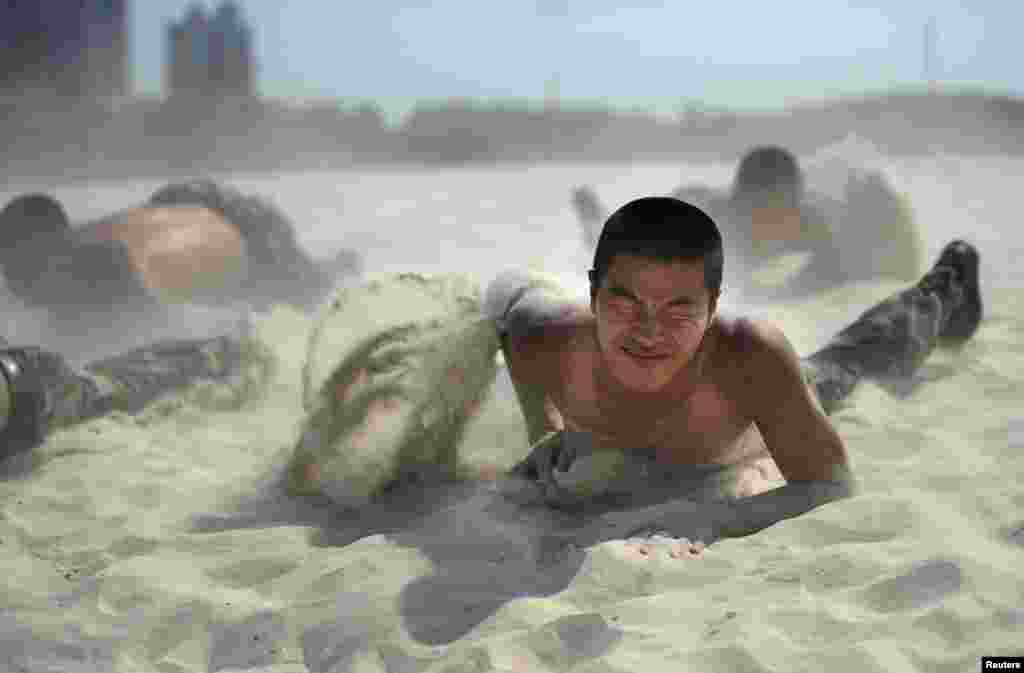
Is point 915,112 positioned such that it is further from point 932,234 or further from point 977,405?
point 977,405

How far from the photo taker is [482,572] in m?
2.21

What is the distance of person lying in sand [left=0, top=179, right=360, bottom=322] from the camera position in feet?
15.9

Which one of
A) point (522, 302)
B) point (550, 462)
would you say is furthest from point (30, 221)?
point (550, 462)

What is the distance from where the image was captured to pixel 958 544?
2.15 meters

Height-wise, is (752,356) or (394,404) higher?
(752,356)

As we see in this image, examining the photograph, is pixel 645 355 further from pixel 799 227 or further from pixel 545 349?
pixel 799 227

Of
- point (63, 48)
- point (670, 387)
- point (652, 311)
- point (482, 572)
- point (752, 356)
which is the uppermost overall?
point (63, 48)

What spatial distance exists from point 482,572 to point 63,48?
1110 cm

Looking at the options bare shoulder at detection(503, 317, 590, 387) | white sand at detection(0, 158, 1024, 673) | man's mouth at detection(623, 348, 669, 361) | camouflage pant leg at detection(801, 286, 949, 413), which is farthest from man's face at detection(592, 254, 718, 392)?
camouflage pant leg at detection(801, 286, 949, 413)

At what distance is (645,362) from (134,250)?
3.70 meters

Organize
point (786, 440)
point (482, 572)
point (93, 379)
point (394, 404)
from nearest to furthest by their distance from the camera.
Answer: point (482, 572), point (786, 440), point (394, 404), point (93, 379)

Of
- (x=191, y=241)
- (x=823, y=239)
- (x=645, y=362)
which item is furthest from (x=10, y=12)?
(x=645, y=362)

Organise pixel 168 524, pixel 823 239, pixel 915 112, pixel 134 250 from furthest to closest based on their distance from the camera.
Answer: pixel 915 112
pixel 823 239
pixel 134 250
pixel 168 524

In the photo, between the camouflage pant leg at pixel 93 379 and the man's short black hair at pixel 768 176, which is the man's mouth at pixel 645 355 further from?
the man's short black hair at pixel 768 176
